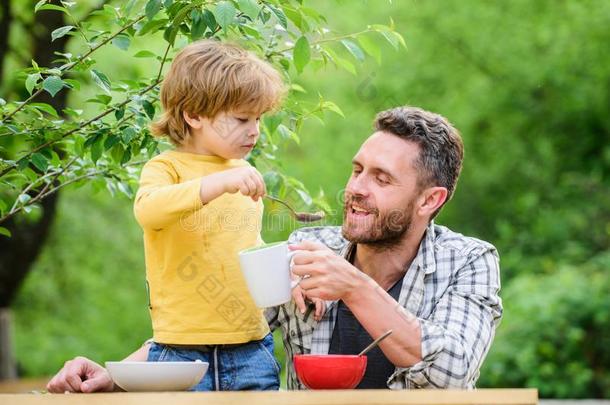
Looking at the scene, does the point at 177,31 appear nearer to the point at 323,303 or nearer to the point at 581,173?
the point at 323,303

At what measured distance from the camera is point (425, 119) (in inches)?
101

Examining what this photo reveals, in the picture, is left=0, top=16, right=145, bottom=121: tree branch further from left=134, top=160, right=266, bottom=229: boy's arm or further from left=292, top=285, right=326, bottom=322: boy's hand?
left=292, top=285, right=326, bottom=322: boy's hand

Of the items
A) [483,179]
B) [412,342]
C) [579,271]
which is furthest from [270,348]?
[483,179]

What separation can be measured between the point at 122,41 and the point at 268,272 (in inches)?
32.2

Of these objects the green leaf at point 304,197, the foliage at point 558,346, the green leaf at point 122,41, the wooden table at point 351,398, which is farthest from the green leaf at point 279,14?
the foliage at point 558,346

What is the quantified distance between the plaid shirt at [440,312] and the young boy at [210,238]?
298 millimetres

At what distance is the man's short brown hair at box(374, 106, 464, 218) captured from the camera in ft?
8.34

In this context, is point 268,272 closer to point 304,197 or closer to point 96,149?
point 96,149

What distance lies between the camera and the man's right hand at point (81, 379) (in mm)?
2031

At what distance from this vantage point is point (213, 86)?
213cm

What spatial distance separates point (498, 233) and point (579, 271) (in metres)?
2.60

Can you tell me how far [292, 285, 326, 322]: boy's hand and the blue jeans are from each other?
0.48ft

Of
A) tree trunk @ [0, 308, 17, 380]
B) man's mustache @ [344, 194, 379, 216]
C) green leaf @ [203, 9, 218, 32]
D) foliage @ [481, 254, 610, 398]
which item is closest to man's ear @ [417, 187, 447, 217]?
man's mustache @ [344, 194, 379, 216]

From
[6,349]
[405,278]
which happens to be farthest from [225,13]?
[6,349]
